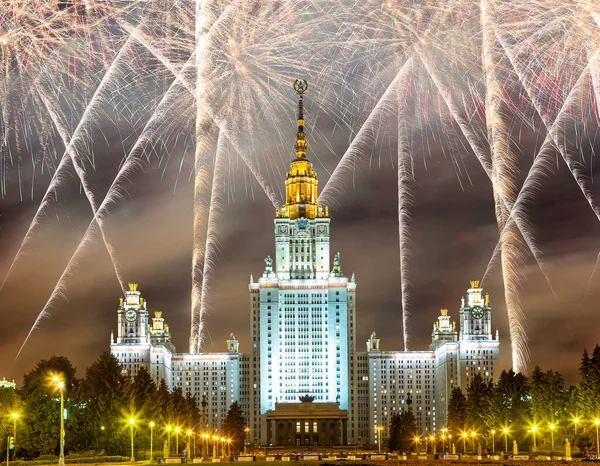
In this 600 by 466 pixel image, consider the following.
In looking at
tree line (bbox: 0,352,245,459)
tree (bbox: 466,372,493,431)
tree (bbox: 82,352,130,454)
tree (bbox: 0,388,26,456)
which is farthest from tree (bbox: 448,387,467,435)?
tree (bbox: 0,388,26,456)

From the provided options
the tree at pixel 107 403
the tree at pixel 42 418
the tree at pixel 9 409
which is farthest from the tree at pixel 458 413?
the tree at pixel 9 409

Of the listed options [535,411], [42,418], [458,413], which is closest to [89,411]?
[42,418]

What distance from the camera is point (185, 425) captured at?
6309 inches

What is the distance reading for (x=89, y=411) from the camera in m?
132

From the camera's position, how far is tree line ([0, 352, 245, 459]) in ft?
399

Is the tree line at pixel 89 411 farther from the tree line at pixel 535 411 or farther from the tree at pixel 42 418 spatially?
the tree line at pixel 535 411

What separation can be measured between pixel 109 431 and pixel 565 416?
189 ft

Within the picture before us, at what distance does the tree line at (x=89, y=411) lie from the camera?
399ft

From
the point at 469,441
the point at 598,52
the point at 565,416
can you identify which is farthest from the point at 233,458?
the point at 598,52

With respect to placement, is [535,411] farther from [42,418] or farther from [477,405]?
[42,418]

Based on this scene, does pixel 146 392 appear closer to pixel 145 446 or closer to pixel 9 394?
pixel 145 446

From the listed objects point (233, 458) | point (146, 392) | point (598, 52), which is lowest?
point (233, 458)

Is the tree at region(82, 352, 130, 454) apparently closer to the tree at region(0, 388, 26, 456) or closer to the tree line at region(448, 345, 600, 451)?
the tree at region(0, 388, 26, 456)

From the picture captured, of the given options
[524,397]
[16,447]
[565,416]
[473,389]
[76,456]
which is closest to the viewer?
[76,456]
